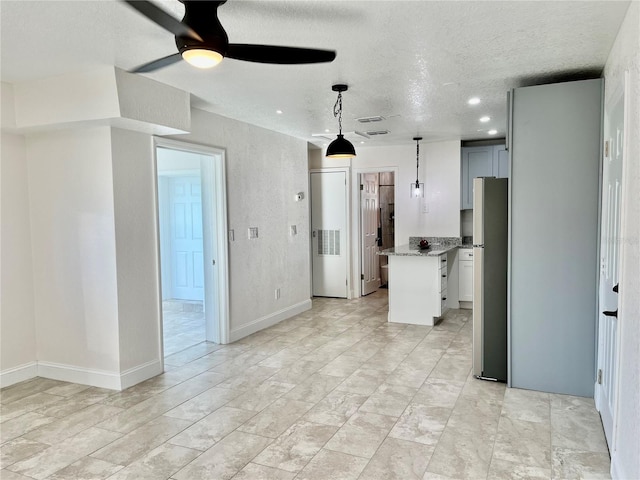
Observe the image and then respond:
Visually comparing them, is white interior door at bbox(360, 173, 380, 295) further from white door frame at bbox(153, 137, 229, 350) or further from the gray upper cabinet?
white door frame at bbox(153, 137, 229, 350)

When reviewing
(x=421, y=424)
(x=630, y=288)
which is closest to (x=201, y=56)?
(x=630, y=288)

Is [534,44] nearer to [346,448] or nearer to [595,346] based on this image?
[595,346]

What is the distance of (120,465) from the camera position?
2578mm

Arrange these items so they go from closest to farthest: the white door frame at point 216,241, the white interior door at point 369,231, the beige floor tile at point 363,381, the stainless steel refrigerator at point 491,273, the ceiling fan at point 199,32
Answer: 1. the ceiling fan at point 199,32
2. the beige floor tile at point 363,381
3. the stainless steel refrigerator at point 491,273
4. the white door frame at point 216,241
5. the white interior door at point 369,231

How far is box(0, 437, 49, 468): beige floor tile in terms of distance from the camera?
8.79 ft

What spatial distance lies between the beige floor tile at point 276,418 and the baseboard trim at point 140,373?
1315mm

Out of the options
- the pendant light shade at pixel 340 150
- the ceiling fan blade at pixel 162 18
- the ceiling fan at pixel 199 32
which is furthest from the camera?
the pendant light shade at pixel 340 150

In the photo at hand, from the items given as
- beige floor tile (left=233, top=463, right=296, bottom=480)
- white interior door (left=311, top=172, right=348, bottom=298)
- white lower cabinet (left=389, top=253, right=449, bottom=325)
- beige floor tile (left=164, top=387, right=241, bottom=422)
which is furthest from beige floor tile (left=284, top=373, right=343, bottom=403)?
white interior door (left=311, top=172, right=348, bottom=298)

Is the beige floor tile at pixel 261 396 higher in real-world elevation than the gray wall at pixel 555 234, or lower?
lower

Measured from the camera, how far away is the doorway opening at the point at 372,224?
7594 mm

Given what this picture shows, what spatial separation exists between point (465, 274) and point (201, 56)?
560 cm

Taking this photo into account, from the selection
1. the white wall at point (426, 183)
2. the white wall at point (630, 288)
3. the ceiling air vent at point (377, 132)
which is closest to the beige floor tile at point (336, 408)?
the white wall at point (630, 288)

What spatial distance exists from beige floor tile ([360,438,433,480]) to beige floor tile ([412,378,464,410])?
679 mm

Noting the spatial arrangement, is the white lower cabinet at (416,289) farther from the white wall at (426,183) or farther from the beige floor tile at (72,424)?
the beige floor tile at (72,424)
